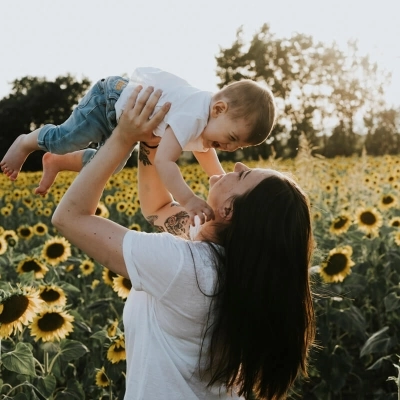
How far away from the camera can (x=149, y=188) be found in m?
2.65

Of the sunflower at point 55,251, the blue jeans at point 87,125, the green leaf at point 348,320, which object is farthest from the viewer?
the sunflower at point 55,251

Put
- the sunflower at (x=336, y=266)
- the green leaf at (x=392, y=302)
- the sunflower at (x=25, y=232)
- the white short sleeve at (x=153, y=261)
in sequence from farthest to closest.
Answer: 1. the sunflower at (x=25, y=232)
2. the sunflower at (x=336, y=266)
3. the green leaf at (x=392, y=302)
4. the white short sleeve at (x=153, y=261)

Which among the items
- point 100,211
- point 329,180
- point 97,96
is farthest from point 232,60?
point 97,96

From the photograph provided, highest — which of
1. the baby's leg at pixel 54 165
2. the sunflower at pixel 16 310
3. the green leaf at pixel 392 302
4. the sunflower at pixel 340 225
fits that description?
the baby's leg at pixel 54 165

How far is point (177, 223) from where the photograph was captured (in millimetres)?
2578

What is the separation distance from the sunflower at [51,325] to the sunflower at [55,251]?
1.51 metres

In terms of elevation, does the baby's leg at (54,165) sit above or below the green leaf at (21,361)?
above

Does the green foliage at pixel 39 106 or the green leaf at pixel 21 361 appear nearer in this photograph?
the green leaf at pixel 21 361

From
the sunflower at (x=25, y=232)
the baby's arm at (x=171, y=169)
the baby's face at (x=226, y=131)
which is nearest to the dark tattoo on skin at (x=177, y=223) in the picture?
the baby's arm at (x=171, y=169)

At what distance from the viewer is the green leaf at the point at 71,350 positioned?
3232 mm

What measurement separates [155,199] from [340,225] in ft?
9.96

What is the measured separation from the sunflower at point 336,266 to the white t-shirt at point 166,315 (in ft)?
8.20

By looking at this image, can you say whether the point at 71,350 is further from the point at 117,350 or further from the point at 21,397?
the point at 21,397

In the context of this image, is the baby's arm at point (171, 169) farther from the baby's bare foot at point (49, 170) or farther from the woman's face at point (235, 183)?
the baby's bare foot at point (49, 170)
